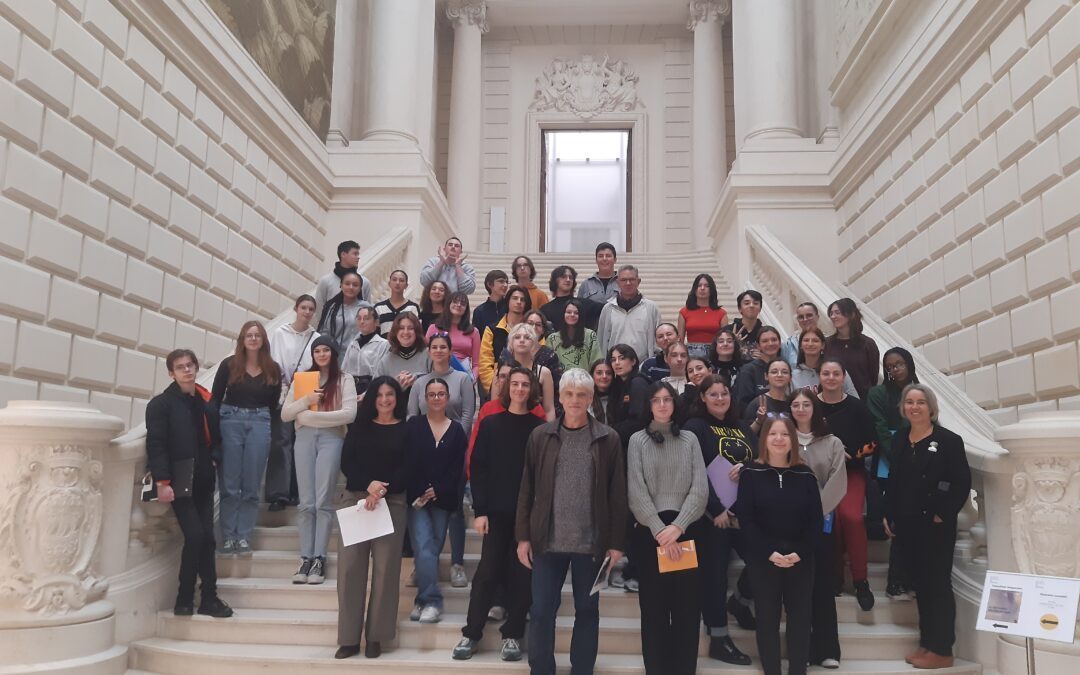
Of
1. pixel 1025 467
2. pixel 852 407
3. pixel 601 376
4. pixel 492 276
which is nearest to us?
pixel 1025 467

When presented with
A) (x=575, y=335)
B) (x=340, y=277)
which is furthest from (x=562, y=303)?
(x=340, y=277)

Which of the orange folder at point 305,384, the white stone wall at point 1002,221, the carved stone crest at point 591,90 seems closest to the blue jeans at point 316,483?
the orange folder at point 305,384

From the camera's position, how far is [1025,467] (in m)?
4.55

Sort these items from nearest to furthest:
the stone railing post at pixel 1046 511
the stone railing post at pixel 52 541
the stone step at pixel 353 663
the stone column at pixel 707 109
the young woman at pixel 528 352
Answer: the stone railing post at pixel 1046 511 → the stone railing post at pixel 52 541 → the stone step at pixel 353 663 → the young woman at pixel 528 352 → the stone column at pixel 707 109

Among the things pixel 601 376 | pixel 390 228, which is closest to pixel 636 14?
pixel 390 228

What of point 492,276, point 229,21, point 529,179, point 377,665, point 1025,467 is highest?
point 529,179

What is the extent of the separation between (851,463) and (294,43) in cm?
890

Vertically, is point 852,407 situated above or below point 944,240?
below

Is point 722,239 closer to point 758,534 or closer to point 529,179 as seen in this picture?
point 529,179

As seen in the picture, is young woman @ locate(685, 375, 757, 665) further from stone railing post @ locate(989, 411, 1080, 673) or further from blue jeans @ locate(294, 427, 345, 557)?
blue jeans @ locate(294, 427, 345, 557)

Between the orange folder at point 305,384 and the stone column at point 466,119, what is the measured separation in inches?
440

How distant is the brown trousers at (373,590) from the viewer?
474 cm

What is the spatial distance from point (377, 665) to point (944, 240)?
21.1 ft

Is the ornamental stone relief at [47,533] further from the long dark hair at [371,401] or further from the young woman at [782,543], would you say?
the young woman at [782,543]
